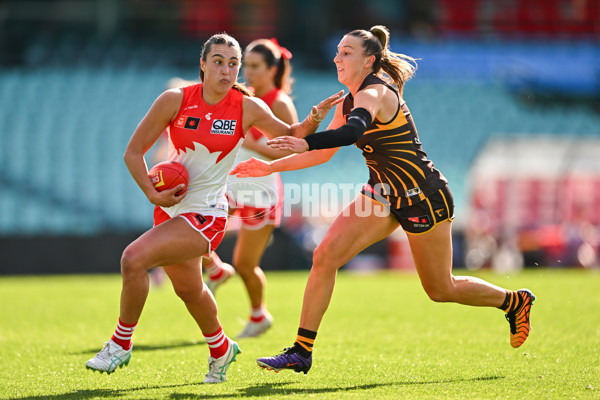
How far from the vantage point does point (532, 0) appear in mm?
24812

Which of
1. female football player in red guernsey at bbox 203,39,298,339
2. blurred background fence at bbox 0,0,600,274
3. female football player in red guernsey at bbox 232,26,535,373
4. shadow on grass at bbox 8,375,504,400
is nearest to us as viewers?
shadow on grass at bbox 8,375,504,400

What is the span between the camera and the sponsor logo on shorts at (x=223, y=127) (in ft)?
16.4

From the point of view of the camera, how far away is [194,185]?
16.5ft

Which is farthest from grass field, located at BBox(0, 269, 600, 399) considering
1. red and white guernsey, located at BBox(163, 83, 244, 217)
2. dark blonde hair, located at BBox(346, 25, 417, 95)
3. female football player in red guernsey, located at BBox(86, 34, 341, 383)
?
dark blonde hair, located at BBox(346, 25, 417, 95)

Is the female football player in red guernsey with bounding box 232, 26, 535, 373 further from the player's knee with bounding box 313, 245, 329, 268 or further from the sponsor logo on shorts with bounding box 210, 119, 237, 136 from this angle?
the sponsor logo on shorts with bounding box 210, 119, 237, 136

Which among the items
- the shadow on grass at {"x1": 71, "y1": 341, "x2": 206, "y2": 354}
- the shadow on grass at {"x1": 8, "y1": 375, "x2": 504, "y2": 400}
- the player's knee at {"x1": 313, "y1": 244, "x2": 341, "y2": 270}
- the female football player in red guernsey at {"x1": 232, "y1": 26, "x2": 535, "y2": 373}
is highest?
the female football player in red guernsey at {"x1": 232, "y1": 26, "x2": 535, "y2": 373}

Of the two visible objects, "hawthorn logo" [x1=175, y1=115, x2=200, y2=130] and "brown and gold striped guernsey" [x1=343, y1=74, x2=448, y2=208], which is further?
"brown and gold striped guernsey" [x1=343, y1=74, x2=448, y2=208]

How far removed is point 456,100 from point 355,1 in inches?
192

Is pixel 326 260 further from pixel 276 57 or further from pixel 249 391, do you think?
pixel 276 57

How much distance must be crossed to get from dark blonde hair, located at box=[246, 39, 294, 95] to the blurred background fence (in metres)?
8.21

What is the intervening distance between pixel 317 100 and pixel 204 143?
611 inches

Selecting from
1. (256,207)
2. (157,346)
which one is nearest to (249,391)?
(157,346)

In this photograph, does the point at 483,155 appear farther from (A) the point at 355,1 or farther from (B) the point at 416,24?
(A) the point at 355,1

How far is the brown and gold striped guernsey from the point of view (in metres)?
5.20
